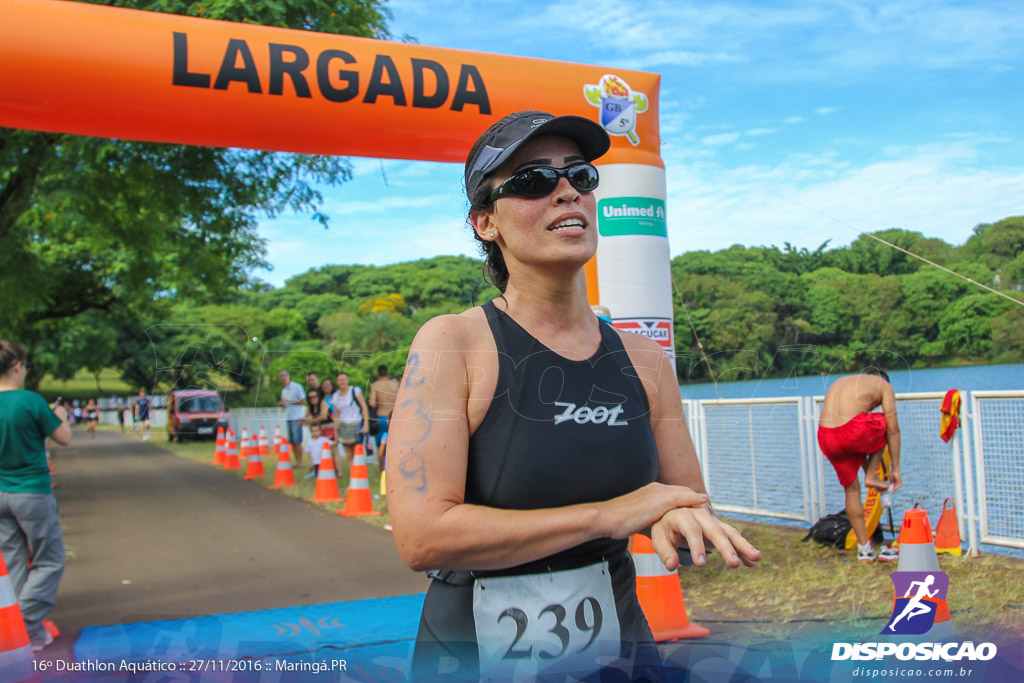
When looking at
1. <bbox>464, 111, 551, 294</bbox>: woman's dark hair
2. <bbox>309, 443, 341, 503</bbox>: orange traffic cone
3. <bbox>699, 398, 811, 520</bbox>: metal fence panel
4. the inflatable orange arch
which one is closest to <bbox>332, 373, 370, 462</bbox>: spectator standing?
<bbox>309, 443, 341, 503</bbox>: orange traffic cone

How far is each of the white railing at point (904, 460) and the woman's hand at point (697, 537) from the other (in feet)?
17.9

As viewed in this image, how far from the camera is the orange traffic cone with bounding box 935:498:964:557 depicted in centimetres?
599

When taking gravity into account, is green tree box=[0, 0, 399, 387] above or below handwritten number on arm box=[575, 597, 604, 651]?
above

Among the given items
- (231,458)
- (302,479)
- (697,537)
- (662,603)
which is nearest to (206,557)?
(662,603)

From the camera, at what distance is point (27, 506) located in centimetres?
484

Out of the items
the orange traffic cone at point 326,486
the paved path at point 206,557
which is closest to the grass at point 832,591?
the paved path at point 206,557

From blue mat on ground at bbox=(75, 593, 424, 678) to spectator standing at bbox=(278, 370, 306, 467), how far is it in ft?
17.2

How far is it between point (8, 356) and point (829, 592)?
5.71 metres

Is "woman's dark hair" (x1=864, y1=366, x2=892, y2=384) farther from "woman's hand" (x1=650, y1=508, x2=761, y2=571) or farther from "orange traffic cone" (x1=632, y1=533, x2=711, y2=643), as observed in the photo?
"woman's hand" (x1=650, y1=508, x2=761, y2=571)

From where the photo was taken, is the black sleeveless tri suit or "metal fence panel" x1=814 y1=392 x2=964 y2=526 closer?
the black sleeveless tri suit

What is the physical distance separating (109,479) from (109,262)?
4.72 metres

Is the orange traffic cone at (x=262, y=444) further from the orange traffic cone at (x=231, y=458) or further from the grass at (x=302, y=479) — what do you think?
the orange traffic cone at (x=231, y=458)

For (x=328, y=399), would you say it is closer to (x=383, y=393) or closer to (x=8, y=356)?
(x=383, y=393)

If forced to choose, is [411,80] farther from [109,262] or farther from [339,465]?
[109,262]
